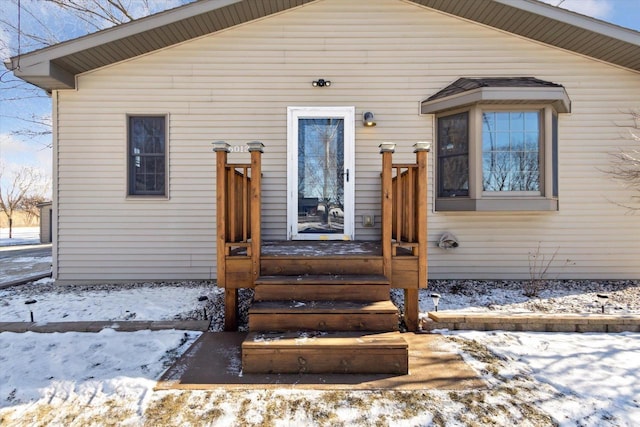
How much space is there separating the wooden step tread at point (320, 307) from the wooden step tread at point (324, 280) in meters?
0.17

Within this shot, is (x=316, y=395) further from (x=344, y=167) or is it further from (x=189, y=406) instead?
(x=344, y=167)

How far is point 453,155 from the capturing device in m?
4.60

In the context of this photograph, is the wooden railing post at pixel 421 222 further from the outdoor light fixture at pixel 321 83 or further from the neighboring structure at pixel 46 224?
the neighboring structure at pixel 46 224

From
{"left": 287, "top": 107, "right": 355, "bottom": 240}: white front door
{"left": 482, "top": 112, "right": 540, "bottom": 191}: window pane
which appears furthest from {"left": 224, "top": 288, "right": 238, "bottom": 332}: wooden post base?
{"left": 482, "top": 112, "right": 540, "bottom": 191}: window pane

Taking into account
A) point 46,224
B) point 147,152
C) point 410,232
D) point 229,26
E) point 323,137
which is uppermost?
point 229,26

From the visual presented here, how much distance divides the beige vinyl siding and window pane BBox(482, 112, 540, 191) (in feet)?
1.79

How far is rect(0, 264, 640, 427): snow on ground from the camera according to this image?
1805mm

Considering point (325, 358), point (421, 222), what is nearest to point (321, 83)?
point (421, 222)

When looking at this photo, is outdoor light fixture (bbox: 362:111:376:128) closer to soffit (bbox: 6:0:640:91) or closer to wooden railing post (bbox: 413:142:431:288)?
wooden railing post (bbox: 413:142:431:288)

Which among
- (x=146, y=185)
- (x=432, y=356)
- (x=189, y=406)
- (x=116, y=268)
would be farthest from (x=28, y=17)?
(x=432, y=356)

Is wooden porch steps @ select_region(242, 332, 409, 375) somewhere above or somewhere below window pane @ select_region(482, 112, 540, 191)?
below

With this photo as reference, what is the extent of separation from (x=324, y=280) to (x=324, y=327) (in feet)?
1.39

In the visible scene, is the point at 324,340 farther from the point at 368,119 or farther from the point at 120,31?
the point at 120,31

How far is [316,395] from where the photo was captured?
78.9 inches
